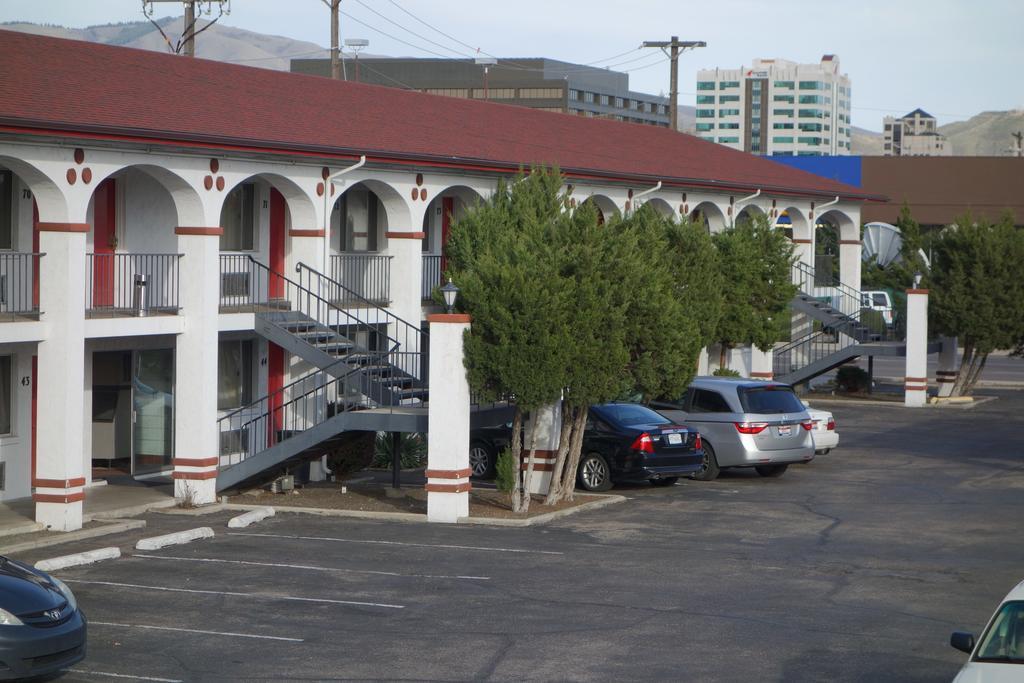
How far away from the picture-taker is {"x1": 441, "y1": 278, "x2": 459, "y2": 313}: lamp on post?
65.6ft

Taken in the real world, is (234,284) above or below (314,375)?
above

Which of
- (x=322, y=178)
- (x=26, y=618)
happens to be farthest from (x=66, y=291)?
(x=26, y=618)

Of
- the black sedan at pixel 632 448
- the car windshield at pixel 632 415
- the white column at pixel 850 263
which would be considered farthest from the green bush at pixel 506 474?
the white column at pixel 850 263

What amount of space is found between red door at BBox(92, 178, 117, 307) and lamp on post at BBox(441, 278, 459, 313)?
5758 mm

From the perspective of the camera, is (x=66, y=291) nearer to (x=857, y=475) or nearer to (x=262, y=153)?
(x=262, y=153)

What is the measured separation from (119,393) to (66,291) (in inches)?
208

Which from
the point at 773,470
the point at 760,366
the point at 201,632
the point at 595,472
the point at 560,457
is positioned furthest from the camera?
the point at 760,366

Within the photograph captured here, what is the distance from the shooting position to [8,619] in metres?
11.6

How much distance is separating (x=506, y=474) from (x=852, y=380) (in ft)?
77.0

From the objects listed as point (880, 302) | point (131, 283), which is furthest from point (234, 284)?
point (880, 302)

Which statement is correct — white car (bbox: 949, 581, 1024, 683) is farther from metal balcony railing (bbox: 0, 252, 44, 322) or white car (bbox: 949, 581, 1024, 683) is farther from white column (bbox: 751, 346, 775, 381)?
white column (bbox: 751, 346, 775, 381)

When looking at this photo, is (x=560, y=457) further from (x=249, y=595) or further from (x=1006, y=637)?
(x=1006, y=637)

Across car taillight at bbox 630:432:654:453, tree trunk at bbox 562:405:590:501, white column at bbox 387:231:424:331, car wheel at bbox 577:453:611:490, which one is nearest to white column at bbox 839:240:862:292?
white column at bbox 387:231:424:331

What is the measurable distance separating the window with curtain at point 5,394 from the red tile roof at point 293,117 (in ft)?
14.2
